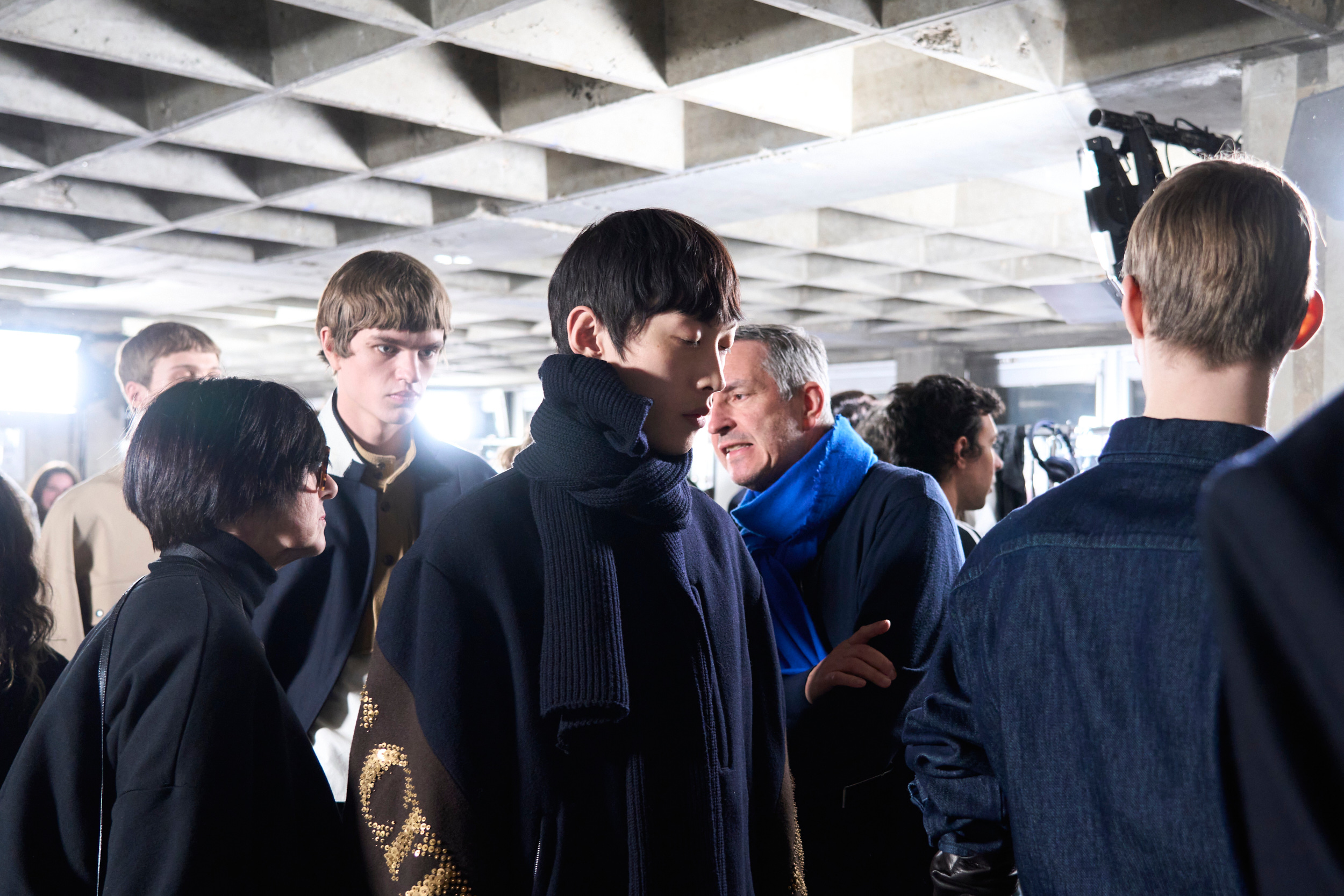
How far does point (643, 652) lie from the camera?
1.25 m

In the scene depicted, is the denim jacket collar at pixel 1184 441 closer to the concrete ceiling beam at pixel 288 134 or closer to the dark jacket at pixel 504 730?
the dark jacket at pixel 504 730

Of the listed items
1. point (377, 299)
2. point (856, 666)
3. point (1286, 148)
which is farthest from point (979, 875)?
point (1286, 148)

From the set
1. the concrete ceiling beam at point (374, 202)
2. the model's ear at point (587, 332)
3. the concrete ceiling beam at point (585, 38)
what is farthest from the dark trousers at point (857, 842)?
the concrete ceiling beam at point (374, 202)

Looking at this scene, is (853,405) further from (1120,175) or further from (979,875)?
(979,875)

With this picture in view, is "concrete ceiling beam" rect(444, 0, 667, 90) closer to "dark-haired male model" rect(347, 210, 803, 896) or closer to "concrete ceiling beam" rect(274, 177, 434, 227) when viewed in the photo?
"concrete ceiling beam" rect(274, 177, 434, 227)

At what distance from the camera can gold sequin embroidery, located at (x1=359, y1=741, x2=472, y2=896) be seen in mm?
1094

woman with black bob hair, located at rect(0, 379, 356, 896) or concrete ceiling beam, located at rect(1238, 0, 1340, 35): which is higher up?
concrete ceiling beam, located at rect(1238, 0, 1340, 35)

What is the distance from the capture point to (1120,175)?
126 inches

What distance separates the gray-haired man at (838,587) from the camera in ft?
Answer: 6.31

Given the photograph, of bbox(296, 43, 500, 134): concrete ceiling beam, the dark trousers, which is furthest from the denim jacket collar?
bbox(296, 43, 500, 134): concrete ceiling beam

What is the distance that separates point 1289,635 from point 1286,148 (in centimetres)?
369

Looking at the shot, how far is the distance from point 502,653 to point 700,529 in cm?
38

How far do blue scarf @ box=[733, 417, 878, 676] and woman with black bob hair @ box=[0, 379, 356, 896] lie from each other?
102 centimetres

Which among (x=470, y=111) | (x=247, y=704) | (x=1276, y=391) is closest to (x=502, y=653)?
(x=247, y=704)
